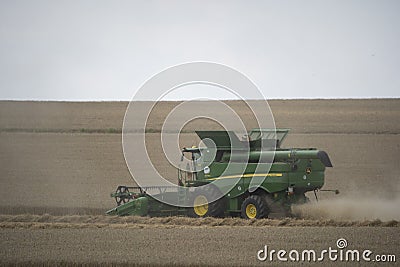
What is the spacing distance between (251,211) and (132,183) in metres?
9.59

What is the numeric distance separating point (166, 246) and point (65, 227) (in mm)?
4900

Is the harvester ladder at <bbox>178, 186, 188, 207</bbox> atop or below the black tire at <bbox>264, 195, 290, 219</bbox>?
atop

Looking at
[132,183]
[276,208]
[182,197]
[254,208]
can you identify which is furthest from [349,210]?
[132,183]

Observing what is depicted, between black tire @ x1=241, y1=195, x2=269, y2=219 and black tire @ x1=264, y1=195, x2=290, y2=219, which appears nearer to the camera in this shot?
black tire @ x1=241, y1=195, x2=269, y2=219

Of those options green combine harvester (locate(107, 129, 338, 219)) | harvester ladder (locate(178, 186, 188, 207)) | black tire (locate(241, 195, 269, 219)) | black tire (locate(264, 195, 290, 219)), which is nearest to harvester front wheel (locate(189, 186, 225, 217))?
green combine harvester (locate(107, 129, 338, 219))

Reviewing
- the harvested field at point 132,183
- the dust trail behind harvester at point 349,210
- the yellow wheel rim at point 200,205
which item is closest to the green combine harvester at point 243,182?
the yellow wheel rim at point 200,205

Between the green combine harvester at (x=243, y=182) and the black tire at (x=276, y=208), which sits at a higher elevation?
the green combine harvester at (x=243, y=182)

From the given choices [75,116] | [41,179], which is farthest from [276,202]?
[75,116]

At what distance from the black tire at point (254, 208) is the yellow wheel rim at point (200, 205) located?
1.38 m

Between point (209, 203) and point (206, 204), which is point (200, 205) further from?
point (209, 203)

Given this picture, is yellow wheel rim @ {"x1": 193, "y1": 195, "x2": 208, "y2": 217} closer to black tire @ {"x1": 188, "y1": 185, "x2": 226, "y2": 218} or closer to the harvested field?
black tire @ {"x1": 188, "y1": 185, "x2": 226, "y2": 218}

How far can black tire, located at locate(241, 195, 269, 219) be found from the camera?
Result: 20.5 meters

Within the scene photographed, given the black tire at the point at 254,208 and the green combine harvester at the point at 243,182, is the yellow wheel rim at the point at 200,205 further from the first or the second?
the black tire at the point at 254,208

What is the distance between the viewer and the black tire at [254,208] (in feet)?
67.4
